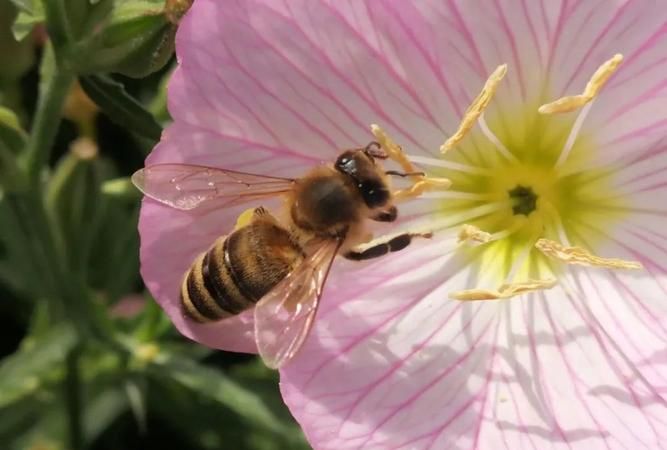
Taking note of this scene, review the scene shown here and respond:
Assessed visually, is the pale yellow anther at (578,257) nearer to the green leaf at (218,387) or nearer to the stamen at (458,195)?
the stamen at (458,195)

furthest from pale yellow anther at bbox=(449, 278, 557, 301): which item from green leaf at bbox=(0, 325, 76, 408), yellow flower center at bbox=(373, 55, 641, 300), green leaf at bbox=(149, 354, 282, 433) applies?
green leaf at bbox=(0, 325, 76, 408)

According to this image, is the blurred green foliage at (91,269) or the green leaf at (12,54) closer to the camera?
the blurred green foliage at (91,269)

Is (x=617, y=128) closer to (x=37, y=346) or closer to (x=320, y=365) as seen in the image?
(x=320, y=365)

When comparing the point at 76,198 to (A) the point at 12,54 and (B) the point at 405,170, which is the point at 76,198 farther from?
(B) the point at 405,170

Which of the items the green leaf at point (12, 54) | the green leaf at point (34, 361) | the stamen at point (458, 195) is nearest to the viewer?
the stamen at point (458, 195)

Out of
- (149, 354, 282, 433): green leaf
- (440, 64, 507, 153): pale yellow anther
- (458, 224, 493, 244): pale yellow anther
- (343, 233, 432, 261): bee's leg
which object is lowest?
(149, 354, 282, 433): green leaf

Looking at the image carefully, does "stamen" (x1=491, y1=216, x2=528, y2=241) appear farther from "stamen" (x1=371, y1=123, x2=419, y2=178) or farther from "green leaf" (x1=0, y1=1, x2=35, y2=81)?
"green leaf" (x1=0, y1=1, x2=35, y2=81)

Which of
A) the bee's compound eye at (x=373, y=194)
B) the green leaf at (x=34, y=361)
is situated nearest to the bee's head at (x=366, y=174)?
the bee's compound eye at (x=373, y=194)

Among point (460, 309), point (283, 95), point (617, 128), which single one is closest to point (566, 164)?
point (617, 128)
